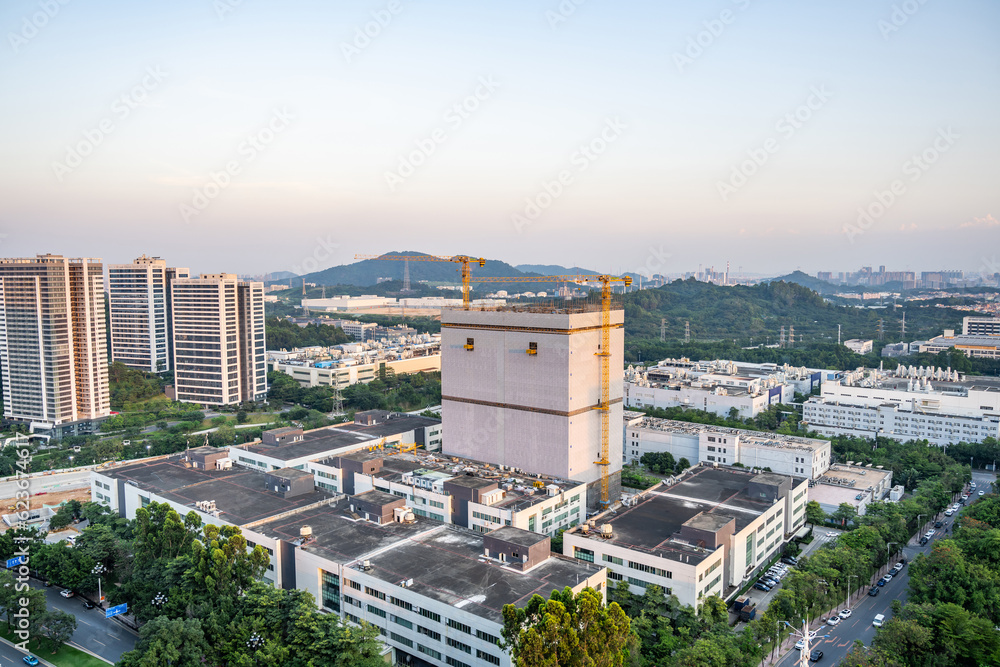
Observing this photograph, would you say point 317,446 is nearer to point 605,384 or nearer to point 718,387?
point 605,384

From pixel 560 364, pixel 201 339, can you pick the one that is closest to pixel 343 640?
pixel 560 364

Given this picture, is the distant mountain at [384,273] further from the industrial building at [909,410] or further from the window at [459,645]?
the window at [459,645]

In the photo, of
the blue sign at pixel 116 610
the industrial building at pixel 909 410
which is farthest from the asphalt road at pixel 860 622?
the blue sign at pixel 116 610

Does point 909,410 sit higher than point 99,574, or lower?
higher

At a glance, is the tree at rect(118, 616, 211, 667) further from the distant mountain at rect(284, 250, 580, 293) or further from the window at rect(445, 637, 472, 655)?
the distant mountain at rect(284, 250, 580, 293)

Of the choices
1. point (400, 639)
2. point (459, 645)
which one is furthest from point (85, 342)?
point (459, 645)

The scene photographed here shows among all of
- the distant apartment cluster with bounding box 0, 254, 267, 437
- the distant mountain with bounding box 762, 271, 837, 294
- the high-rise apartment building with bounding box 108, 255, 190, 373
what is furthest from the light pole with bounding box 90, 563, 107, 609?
the distant mountain with bounding box 762, 271, 837, 294
